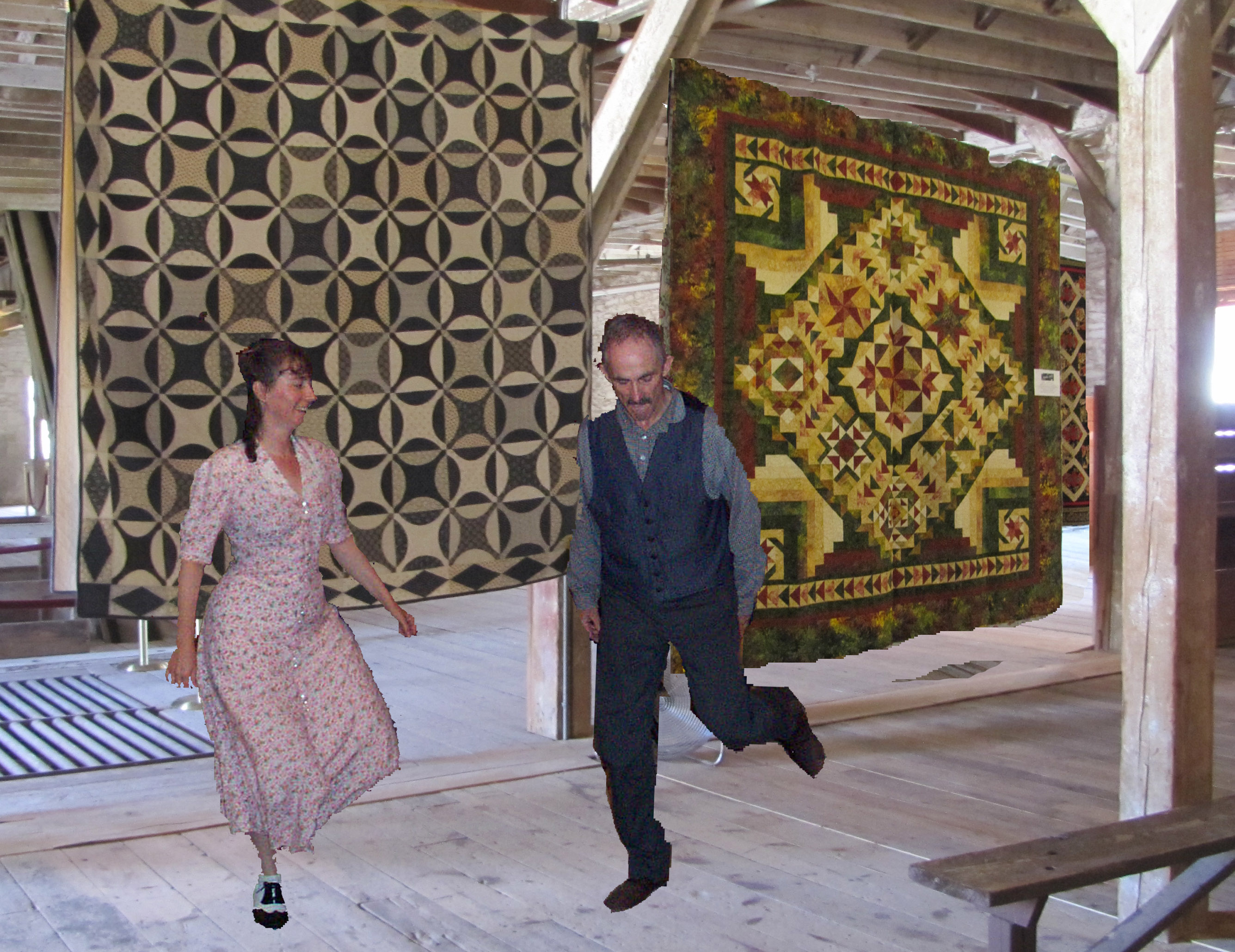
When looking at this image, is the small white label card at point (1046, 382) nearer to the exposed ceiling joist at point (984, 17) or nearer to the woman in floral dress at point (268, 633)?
the exposed ceiling joist at point (984, 17)

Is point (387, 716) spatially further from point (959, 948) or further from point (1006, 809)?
point (1006, 809)

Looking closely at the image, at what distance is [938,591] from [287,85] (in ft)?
9.28

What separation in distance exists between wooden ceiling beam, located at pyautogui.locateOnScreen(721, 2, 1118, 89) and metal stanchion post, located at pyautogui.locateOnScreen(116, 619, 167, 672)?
3.74 m

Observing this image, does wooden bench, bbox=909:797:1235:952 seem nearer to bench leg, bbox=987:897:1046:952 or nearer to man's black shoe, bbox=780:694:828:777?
bench leg, bbox=987:897:1046:952

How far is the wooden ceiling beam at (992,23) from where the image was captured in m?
5.10

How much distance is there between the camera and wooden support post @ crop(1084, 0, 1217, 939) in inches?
106

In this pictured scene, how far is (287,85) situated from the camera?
137 inches

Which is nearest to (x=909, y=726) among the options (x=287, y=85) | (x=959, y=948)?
(x=959, y=948)

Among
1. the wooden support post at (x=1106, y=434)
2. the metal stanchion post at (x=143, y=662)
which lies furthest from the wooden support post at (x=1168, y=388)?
the metal stanchion post at (x=143, y=662)

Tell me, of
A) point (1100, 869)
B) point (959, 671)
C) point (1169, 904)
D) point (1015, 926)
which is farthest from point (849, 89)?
point (1015, 926)

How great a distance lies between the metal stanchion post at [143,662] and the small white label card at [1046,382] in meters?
4.01

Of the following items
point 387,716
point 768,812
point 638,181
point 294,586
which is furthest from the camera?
point 638,181

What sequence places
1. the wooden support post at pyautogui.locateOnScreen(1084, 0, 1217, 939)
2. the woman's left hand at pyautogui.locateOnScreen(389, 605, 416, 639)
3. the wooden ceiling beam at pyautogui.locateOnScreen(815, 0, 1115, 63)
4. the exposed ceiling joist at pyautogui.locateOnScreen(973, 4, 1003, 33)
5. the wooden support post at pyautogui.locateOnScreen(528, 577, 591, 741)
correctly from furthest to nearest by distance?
the exposed ceiling joist at pyautogui.locateOnScreen(973, 4, 1003, 33)
the wooden ceiling beam at pyautogui.locateOnScreen(815, 0, 1115, 63)
the wooden support post at pyautogui.locateOnScreen(528, 577, 591, 741)
the woman's left hand at pyautogui.locateOnScreen(389, 605, 416, 639)
the wooden support post at pyautogui.locateOnScreen(1084, 0, 1217, 939)

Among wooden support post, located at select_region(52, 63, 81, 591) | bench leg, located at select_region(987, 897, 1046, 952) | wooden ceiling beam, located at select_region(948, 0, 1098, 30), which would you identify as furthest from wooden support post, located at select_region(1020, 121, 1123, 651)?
wooden support post, located at select_region(52, 63, 81, 591)
